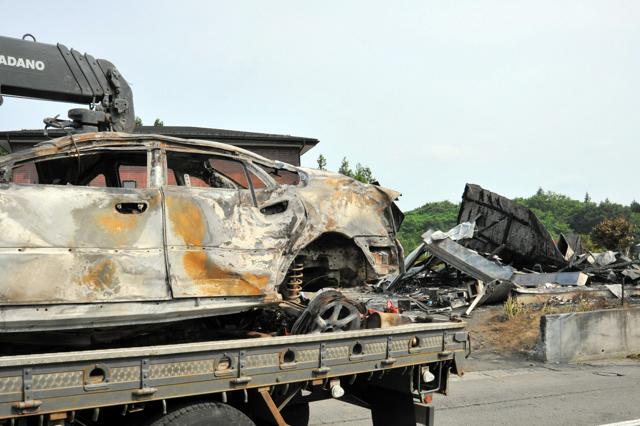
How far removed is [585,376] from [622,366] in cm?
154

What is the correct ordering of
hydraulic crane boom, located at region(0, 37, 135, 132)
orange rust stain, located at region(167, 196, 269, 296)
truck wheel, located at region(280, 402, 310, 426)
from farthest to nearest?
truck wheel, located at region(280, 402, 310, 426) < hydraulic crane boom, located at region(0, 37, 135, 132) < orange rust stain, located at region(167, 196, 269, 296)

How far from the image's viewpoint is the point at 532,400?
777cm

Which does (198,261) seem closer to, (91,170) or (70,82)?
(91,170)

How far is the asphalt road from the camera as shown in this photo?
22.0 feet

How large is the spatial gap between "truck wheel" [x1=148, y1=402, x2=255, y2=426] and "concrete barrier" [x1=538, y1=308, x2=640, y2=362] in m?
8.89

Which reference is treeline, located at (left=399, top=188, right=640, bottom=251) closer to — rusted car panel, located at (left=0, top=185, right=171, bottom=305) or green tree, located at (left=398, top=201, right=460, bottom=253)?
green tree, located at (left=398, top=201, right=460, bottom=253)

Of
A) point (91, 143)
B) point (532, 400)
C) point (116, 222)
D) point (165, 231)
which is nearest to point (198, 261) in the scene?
point (165, 231)

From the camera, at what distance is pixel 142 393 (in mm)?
3203

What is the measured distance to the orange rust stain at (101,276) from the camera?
12.0 feet

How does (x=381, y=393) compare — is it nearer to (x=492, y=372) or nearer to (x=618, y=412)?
(x=618, y=412)

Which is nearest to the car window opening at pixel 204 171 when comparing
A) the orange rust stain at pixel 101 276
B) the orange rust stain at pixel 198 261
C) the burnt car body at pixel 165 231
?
the burnt car body at pixel 165 231

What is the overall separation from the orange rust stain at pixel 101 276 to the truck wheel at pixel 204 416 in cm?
90

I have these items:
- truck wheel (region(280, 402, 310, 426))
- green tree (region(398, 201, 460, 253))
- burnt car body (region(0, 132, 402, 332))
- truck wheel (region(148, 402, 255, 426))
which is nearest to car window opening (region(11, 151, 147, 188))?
burnt car body (region(0, 132, 402, 332))

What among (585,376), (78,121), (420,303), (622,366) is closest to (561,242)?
(420,303)
